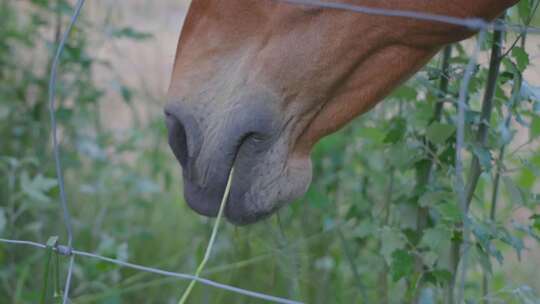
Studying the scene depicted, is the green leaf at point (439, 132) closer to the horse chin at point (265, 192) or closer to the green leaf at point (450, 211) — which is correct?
the green leaf at point (450, 211)

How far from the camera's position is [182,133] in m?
1.43

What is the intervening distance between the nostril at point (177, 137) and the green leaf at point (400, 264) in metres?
0.48

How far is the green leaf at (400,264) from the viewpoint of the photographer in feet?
5.10

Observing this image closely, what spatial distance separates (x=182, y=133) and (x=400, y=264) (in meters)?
0.52

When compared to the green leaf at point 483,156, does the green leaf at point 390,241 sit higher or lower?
lower

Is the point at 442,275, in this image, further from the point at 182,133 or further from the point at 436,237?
the point at 182,133

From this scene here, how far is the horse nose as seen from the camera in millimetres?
1391

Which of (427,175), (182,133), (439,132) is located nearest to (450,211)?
(439,132)

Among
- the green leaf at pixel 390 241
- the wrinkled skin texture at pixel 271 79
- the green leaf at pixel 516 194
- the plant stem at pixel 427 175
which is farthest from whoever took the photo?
the plant stem at pixel 427 175

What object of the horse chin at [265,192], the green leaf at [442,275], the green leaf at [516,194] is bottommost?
the green leaf at [442,275]

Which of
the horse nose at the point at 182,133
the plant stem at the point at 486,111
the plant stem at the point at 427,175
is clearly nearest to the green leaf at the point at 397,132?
the plant stem at the point at 427,175

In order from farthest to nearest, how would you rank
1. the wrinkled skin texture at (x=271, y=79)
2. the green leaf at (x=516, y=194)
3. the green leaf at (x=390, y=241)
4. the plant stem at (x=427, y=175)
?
the plant stem at (x=427, y=175) → the green leaf at (x=390, y=241) → the green leaf at (x=516, y=194) → the wrinkled skin texture at (x=271, y=79)

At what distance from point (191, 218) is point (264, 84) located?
5.58 ft

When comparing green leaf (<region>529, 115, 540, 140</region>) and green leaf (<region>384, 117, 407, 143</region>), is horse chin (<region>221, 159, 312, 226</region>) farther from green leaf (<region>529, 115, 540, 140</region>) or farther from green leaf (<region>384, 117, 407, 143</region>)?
green leaf (<region>529, 115, 540, 140</region>)
